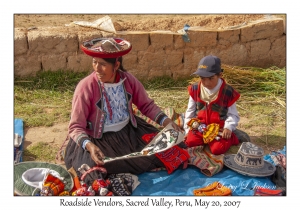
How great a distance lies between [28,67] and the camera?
6914mm

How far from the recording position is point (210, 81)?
15.9 ft

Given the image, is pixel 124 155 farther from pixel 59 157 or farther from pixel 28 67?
pixel 28 67

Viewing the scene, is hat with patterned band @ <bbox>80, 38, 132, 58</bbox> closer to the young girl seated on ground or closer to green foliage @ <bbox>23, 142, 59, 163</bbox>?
the young girl seated on ground

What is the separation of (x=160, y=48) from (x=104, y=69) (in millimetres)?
2753

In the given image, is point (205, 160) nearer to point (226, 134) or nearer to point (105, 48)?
point (226, 134)

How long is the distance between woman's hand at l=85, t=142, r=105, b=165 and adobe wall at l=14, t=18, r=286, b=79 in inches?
115

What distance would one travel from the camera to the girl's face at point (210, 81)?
4832mm

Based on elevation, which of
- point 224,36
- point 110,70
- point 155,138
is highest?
point 224,36

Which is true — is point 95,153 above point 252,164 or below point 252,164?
above

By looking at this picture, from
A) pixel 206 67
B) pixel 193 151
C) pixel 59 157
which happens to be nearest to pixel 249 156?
pixel 193 151

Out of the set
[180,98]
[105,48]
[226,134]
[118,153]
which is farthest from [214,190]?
[180,98]

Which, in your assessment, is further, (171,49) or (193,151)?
(171,49)

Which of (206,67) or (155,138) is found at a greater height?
(206,67)

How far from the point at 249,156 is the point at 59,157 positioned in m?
1.92
